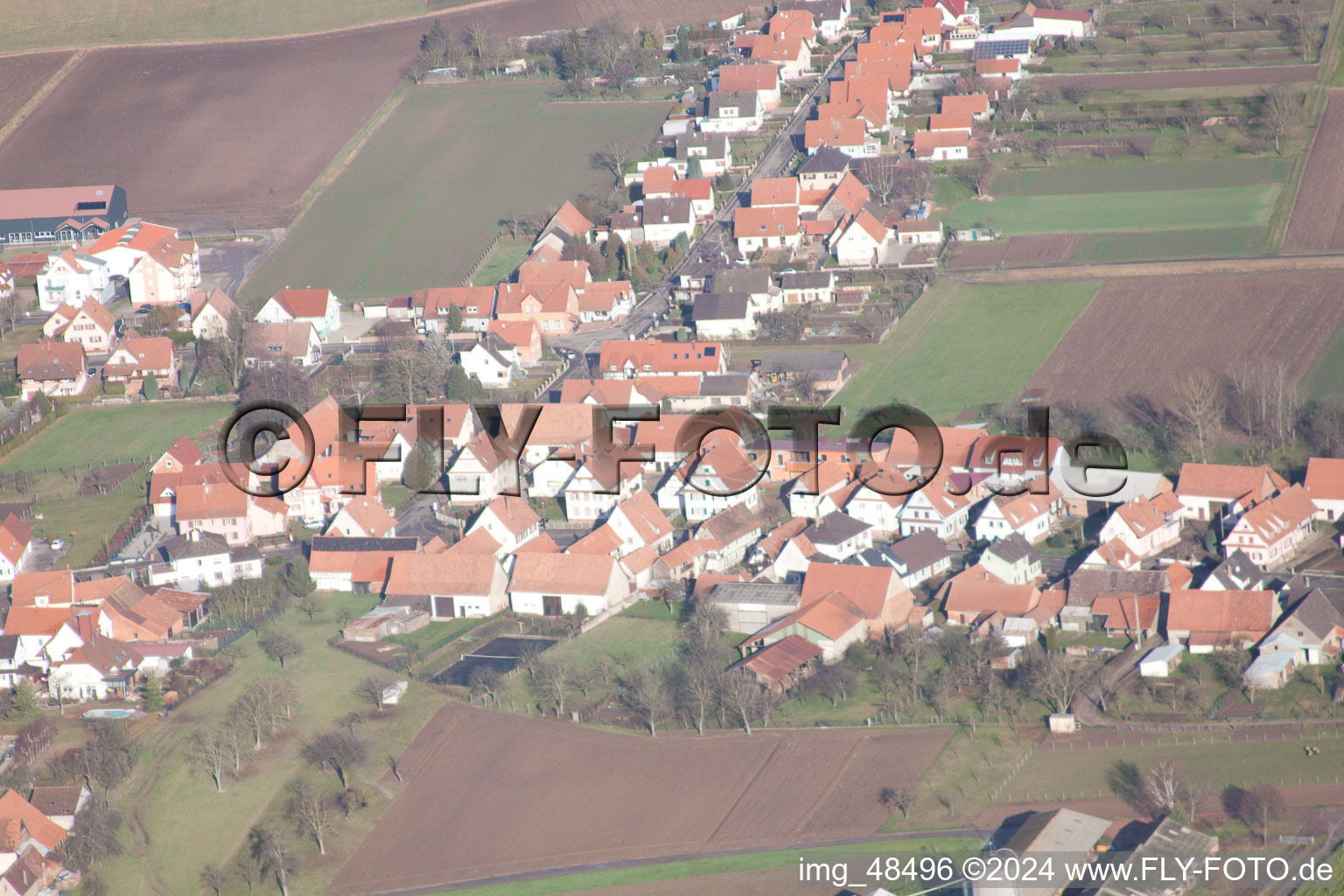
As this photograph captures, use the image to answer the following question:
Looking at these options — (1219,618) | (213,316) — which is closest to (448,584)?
(1219,618)

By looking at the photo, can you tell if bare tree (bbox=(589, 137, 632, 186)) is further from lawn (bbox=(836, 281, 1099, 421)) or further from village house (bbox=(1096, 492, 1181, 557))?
village house (bbox=(1096, 492, 1181, 557))

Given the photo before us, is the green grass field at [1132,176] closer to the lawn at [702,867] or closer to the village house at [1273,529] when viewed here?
the village house at [1273,529]

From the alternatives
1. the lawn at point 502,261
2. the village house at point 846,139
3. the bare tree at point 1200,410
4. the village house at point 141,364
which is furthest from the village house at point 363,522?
the village house at point 846,139

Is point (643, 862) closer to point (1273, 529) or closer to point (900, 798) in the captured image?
point (900, 798)

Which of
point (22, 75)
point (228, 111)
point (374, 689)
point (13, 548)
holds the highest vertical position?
point (22, 75)

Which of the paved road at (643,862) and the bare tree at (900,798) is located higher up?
the bare tree at (900,798)

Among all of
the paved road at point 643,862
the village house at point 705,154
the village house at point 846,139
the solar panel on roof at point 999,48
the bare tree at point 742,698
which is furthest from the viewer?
the solar panel on roof at point 999,48

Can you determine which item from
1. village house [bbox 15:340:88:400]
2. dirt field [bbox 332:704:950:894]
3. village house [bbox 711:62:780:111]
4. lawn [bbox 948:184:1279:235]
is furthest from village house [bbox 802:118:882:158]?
dirt field [bbox 332:704:950:894]
